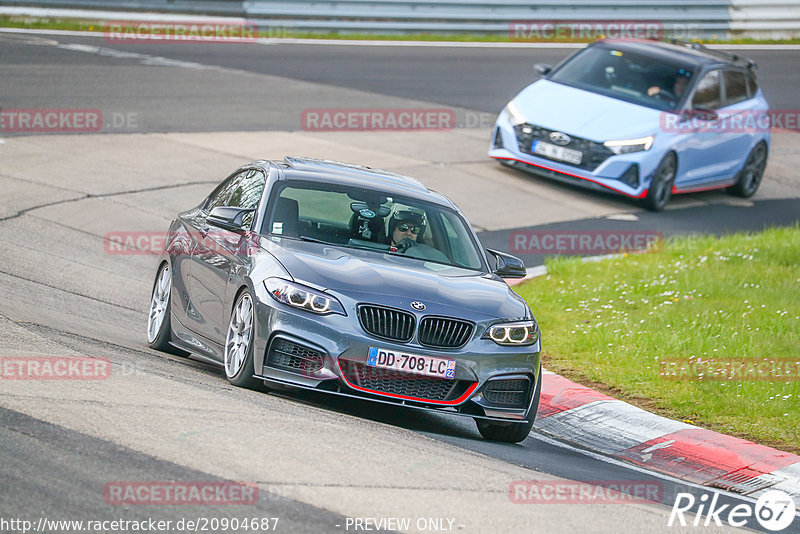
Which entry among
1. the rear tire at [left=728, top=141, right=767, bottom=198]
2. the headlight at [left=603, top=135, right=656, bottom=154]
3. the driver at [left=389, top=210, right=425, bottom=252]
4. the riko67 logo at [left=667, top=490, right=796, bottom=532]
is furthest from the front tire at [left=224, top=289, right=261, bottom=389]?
the rear tire at [left=728, top=141, right=767, bottom=198]

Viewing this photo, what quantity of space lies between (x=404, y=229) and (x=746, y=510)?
3072 millimetres

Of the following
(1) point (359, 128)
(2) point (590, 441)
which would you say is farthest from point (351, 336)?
(1) point (359, 128)

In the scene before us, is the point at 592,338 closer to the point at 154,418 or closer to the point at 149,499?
the point at 154,418

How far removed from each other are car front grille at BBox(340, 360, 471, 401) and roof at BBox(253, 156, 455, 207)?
1939 mm

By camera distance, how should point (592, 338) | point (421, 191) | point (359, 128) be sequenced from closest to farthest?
point (421, 191), point (592, 338), point (359, 128)

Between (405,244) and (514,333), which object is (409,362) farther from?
(405,244)

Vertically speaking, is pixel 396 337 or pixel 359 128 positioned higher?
pixel 396 337

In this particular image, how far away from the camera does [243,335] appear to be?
8258mm

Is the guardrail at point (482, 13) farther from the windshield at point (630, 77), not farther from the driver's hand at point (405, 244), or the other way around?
the driver's hand at point (405, 244)

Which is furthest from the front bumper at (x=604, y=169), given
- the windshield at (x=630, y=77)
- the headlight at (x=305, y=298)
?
the headlight at (x=305, y=298)

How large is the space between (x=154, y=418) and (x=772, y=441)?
4431 mm

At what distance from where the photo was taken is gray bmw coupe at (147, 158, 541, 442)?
788 cm

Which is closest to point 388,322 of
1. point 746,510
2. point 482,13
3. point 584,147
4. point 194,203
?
point 746,510

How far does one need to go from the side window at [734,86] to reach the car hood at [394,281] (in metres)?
12.7
